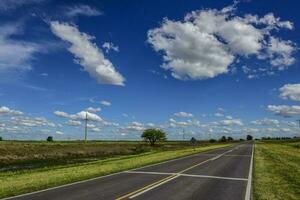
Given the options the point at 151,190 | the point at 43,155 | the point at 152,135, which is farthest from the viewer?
the point at 152,135

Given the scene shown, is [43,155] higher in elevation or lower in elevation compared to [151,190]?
lower

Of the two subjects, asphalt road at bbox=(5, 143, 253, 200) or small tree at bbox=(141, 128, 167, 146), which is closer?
asphalt road at bbox=(5, 143, 253, 200)

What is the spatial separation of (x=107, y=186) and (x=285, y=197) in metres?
6.77

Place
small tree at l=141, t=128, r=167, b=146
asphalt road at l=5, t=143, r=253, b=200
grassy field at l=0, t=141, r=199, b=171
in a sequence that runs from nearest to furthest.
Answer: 1. asphalt road at l=5, t=143, r=253, b=200
2. grassy field at l=0, t=141, r=199, b=171
3. small tree at l=141, t=128, r=167, b=146

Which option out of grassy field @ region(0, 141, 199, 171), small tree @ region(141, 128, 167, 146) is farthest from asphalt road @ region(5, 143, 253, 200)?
small tree @ region(141, 128, 167, 146)

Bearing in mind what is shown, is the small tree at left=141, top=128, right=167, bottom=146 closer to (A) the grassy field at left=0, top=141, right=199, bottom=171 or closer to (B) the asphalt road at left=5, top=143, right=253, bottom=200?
(A) the grassy field at left=0, top=141, right=199, bottom=171

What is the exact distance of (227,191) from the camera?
13234mm

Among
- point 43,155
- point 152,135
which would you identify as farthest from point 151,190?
point 152,135

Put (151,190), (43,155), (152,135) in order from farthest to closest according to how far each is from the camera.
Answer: (152,135)
(43,155)
(151,190)

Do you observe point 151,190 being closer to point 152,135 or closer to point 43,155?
point 43,155

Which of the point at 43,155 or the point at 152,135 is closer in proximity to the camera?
the point at 43,155

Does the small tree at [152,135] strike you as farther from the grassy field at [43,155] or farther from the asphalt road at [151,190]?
the asphalt road at [151,190]

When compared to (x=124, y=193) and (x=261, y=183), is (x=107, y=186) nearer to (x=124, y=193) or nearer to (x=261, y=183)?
(x=124, y=193)

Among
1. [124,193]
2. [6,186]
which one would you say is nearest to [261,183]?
[124,193]
